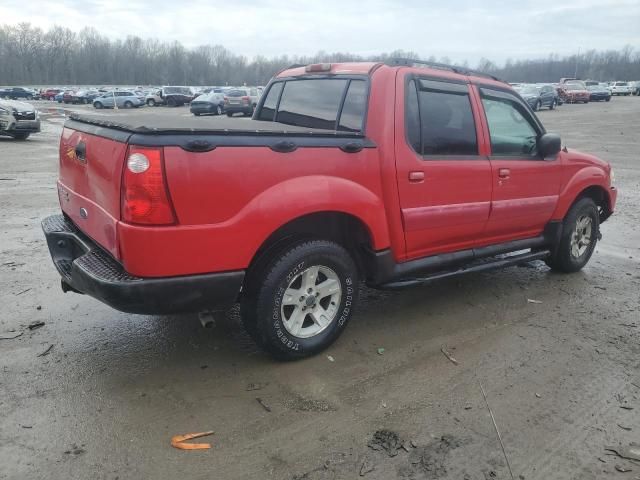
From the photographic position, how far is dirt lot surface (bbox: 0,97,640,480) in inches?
102

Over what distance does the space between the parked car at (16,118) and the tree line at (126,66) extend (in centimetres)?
9350

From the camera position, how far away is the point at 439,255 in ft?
13.7

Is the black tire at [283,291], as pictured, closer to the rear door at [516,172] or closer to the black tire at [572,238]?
the rear door at [516,172]

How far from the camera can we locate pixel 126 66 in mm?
120500

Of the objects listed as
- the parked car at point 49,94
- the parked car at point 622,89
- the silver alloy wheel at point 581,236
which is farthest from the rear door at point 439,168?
the parked car at point 49,94

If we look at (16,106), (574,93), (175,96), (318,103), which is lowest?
(318,103)

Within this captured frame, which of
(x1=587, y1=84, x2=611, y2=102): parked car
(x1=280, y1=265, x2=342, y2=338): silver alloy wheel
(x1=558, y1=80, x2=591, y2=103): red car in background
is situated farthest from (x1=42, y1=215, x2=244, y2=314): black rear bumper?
(x1=587, y1=84, x2=611, y2=102): parked car

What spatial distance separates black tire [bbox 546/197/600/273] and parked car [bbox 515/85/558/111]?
33088 mm

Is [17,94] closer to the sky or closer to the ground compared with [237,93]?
closer to the sky

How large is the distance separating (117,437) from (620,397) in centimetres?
295

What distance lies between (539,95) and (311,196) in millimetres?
37933

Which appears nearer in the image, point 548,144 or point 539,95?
point 548,144

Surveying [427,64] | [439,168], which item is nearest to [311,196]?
[439,168]

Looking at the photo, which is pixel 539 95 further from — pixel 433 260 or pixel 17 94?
pixel 17 94
